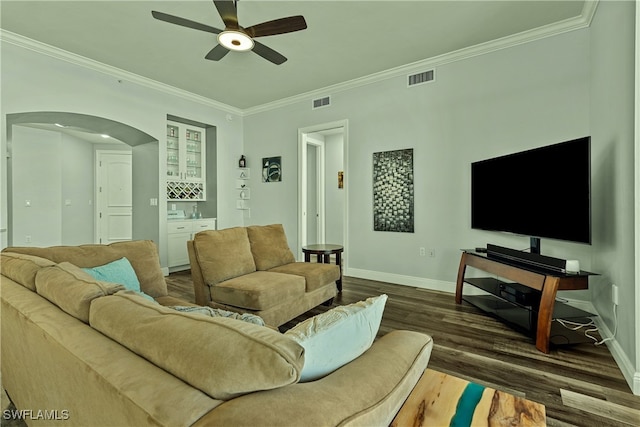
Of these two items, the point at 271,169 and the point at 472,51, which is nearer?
the point at 472,51

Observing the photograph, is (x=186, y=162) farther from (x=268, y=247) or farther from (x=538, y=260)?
(x=538, y=260)

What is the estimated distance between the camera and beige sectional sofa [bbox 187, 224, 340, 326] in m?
2.51

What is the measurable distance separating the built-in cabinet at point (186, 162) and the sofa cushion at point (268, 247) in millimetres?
2637

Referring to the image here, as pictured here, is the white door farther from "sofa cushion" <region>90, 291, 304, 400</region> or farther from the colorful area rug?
the colorful area rug

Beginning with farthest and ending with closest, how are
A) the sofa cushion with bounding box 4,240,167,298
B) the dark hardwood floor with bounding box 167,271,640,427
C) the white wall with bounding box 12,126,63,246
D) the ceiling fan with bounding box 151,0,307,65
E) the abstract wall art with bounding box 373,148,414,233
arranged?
the white wall with bounding box 12,126,63,246 → the abstract wall art with bounding box 373,148,414,233 → the ceiling fan with bounding box 151,0,307,65 → the sofa cushion with bounding box 4,240,167,298 → the dark hardwood floor with bounding box 167,271,640,427

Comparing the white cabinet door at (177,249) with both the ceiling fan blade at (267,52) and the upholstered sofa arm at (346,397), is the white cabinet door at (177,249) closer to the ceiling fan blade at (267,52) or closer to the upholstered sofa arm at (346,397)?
the ceiling fan blade at (267,52)

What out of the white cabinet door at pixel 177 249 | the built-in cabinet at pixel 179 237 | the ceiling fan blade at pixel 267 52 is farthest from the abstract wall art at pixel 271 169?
the ceiling fan blade at pixel 267 52

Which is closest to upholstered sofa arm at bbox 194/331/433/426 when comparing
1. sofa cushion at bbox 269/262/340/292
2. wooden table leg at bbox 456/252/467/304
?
sofa cushion at bbox 269/262/340/292

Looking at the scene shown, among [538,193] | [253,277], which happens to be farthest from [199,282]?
[538,193]

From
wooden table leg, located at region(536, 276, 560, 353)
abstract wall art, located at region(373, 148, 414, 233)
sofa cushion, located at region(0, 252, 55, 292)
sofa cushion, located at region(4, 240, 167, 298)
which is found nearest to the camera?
sofa cushion, located at region(0, 252, 55, 292)

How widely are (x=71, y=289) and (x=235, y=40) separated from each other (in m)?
2.55

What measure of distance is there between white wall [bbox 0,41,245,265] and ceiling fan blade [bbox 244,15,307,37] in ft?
8.71

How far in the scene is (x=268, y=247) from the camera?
3312mm

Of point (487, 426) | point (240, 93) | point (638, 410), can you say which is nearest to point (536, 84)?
point (638, 410)
